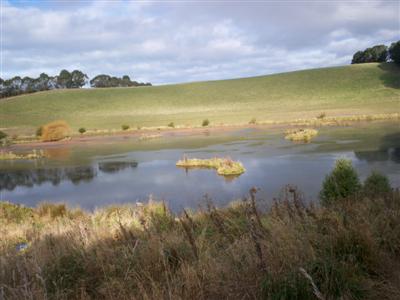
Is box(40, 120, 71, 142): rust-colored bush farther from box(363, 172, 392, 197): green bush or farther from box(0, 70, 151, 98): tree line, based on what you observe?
box(0, 70, 151, 98): tree line

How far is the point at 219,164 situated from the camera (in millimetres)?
24750

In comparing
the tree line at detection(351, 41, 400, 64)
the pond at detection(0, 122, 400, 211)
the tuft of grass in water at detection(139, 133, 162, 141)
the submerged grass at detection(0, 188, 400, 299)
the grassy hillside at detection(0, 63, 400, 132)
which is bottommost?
the pond at detection(0, 122, 400, 211)

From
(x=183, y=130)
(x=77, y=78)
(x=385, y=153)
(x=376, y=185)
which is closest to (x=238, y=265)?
(x=376, y=185)

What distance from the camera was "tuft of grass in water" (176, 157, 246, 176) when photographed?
22.6 m

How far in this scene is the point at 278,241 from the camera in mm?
5328

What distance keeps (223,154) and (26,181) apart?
12925 millimetres

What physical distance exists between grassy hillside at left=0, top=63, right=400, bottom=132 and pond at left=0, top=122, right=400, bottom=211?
2634 cm

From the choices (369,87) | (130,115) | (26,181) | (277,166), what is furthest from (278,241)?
(369,87)

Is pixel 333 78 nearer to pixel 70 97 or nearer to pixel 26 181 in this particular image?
pixel 70 97

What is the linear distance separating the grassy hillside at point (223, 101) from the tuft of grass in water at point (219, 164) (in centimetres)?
3291

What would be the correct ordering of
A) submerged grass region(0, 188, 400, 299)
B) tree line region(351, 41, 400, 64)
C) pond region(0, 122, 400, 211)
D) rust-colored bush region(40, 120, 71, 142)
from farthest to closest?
tree line region(351, 41, 400, 64)
rust-colored bush region(40, 120, 71, 142)
pond region(0, 122, 400, 211)
submerged grass region(0, 188, 400, 299)

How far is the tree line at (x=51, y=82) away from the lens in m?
122

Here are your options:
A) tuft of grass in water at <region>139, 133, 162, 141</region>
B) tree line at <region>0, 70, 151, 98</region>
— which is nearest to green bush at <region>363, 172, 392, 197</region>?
tuft of grass in water at <region>139, 133, 162, 141</region>

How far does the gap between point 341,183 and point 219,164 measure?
12.7 m
